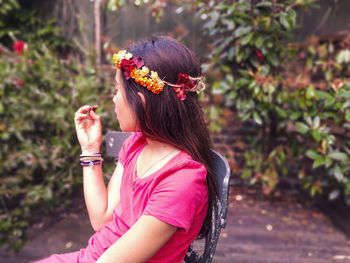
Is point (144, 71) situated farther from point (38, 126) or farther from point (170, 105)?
point (38, 126)

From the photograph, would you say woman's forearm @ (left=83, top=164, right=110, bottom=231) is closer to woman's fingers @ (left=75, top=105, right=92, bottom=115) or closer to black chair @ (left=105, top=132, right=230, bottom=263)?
woman's fingers @ (left=75, top=105, right=92, bottom=115)

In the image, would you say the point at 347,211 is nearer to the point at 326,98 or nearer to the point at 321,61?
the point at 326,98

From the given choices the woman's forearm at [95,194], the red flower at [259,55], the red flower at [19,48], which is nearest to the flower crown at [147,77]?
the woman's forearm at [95,194]

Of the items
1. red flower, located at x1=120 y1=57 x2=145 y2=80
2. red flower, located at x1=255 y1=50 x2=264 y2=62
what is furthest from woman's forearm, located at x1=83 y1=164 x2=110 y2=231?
red flower, located at x1=255 y1=50 x2=264 y2=62

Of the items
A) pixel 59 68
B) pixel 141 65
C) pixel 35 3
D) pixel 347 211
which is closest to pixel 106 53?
pixel 59 68

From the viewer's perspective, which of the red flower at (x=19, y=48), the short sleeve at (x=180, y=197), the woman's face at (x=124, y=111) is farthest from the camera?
the red flower at (x=19, y=48)

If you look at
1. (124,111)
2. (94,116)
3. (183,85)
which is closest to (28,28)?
(94,116)

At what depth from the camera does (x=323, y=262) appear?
191cm

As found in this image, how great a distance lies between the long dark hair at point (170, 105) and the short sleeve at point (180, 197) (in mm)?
89

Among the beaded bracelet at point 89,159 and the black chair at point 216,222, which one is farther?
the beaded bracelet at point 89,159

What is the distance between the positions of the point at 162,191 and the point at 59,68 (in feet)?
6.34

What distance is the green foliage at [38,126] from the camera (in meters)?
2.26

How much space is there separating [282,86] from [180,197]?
6.39 feet

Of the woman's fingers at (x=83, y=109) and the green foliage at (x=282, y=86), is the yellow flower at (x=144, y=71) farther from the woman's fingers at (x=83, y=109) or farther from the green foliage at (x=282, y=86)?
the green foliage at (x=282, y=86)
